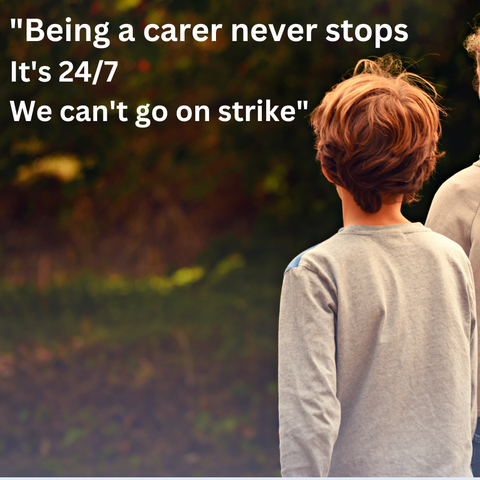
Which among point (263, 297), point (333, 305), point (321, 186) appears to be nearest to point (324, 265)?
point (333, 305)

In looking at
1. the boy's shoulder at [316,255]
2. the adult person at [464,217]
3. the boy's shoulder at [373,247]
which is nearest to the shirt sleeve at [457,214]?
the adult person at [464,217]

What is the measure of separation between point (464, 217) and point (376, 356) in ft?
1.38

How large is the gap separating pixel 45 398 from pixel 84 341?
434mm

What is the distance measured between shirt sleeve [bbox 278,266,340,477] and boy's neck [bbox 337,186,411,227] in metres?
0.12

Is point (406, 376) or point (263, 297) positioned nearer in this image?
point (406, 376)

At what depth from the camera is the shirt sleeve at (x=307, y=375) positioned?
0.91 metres

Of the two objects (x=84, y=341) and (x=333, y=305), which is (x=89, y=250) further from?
(x=333, y=305)

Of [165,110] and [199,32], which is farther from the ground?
[199,32]

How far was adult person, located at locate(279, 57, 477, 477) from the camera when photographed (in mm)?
932

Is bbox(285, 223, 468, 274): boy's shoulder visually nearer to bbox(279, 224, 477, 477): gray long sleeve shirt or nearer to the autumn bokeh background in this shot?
bbox(279, 224, 477, 477): gray long sleeve shirt

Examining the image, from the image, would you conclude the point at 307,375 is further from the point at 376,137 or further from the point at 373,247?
the point at 376,137

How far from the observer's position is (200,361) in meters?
3.77

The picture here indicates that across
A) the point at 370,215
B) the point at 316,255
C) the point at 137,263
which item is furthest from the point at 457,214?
the point at 137,263

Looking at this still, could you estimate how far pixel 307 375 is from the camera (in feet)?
3.04
